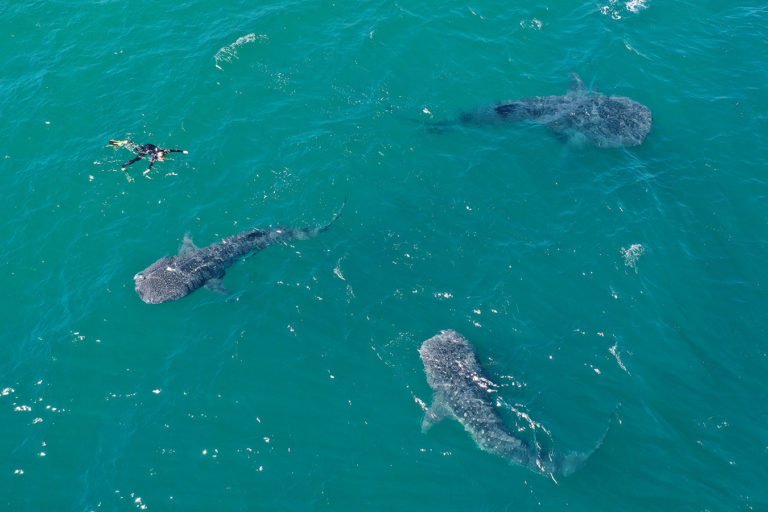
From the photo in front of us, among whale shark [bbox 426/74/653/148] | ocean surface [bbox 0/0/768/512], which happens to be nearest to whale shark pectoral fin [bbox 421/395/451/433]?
ocean surface [bbox 0/0/768/512]

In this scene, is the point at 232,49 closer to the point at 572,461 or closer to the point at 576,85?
the point at 576,85

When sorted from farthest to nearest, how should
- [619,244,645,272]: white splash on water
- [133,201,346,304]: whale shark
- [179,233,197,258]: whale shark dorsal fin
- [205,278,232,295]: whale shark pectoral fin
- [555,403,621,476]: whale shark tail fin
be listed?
[179,233,197,258]: whale shark dorsal fin → [619,244,645,272]: white splash on water → [205,278,232,295]: whale shark pectoral fin → [133,201,346,304]: whale shark → [555,403,621,476]: whale shark tail fin

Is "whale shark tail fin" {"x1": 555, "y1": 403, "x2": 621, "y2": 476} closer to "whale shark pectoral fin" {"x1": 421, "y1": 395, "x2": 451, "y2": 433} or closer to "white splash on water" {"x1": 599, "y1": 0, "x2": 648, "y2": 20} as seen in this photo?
"whale shark pectoral fin" {"x1": 421, "y1": 395, "x2": 451, "y2": 433}

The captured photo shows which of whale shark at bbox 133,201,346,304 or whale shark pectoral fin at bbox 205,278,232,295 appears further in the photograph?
whale shark pectoral fin at bbox 205,278,232,295

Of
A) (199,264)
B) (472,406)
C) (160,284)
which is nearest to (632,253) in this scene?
(472,406)

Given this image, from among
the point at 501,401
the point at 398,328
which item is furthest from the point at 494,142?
the point at 501,401

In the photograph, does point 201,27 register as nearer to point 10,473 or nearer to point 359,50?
point 359,50

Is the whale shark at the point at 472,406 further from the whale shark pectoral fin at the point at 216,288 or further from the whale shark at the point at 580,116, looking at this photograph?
the whale shark at the point at 580,116
